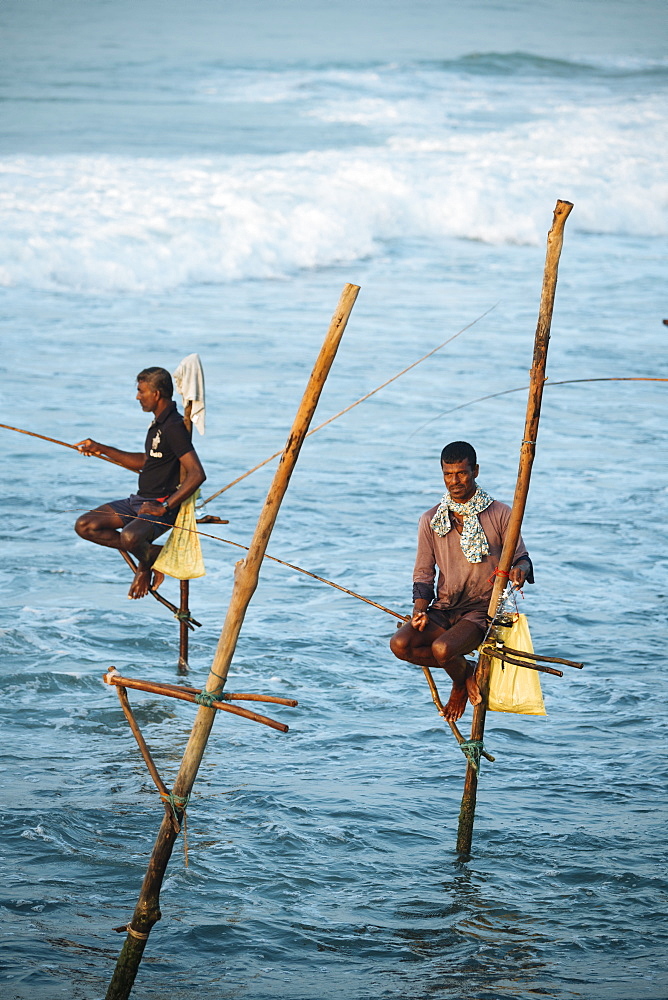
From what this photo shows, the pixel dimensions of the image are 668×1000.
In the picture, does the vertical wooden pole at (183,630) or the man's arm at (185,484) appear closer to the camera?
the man's arm at (185,484)

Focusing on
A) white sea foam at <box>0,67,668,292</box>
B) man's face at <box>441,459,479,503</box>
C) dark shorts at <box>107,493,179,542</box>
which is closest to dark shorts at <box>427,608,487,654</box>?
man's face at <box>441,459,479,503</box>

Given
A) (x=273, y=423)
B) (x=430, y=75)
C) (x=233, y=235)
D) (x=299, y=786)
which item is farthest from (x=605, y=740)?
(x=430, y=75)

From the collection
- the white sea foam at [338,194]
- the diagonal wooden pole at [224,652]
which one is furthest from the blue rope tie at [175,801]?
the white sea foam at [338,194]

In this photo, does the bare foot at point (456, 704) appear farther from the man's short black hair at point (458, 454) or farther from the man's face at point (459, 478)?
the man's short black hair at point (458, 454)

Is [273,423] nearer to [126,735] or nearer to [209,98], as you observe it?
[126,735]

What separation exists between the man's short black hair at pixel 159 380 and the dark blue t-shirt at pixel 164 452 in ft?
0.30

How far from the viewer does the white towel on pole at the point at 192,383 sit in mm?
5912

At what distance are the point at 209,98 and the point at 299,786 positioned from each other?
2737 cm

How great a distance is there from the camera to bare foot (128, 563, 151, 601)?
6.11 meters

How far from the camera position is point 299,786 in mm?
5336

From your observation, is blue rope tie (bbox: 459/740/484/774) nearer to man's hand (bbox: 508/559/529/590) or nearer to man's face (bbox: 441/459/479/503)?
man's hand (bbox: 508/559/529/590)

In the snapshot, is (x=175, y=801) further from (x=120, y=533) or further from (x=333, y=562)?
(x=333, y=562)

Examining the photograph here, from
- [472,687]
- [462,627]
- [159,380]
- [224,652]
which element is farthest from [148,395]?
[224,652]

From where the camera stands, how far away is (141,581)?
613 cm
